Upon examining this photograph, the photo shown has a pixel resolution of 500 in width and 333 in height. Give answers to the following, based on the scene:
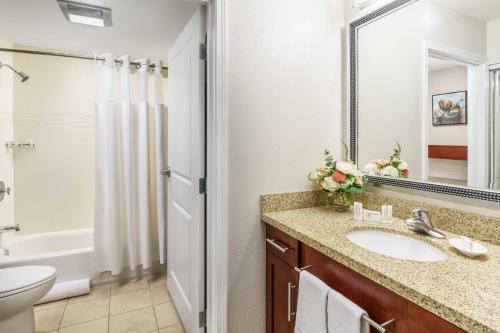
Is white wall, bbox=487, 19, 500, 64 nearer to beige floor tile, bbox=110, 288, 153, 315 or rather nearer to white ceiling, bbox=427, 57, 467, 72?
white ceiling, bbox=427, 57, 467, 72

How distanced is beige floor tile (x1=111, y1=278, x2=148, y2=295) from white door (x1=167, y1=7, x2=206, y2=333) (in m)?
0.41

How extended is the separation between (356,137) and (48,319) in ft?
7.73

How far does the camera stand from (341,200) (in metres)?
1.47

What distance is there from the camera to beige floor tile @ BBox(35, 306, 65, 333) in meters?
1.87

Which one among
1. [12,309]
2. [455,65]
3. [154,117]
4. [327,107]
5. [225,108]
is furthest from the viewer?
[154,117]

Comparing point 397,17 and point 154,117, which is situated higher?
point 397,17

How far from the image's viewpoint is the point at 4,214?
236cm

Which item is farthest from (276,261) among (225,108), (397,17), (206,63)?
(397,17)

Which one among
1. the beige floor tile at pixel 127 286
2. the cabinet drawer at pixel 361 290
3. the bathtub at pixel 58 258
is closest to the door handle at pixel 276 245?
the cabinet drawer at pixel 361 290

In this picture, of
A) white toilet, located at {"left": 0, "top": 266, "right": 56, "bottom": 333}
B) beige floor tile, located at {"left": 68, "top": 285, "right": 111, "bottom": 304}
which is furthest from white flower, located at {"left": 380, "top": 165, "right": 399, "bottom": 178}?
beige floor tile, located at {"left": 68, "top": 285, "right": 111, "bottom": 304}

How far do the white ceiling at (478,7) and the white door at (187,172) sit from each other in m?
1.13

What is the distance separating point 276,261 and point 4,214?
237cm

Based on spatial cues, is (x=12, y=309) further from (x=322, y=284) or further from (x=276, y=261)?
(x=322, y=284)

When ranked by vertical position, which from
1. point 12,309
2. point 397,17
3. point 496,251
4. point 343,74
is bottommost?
point 12,309
